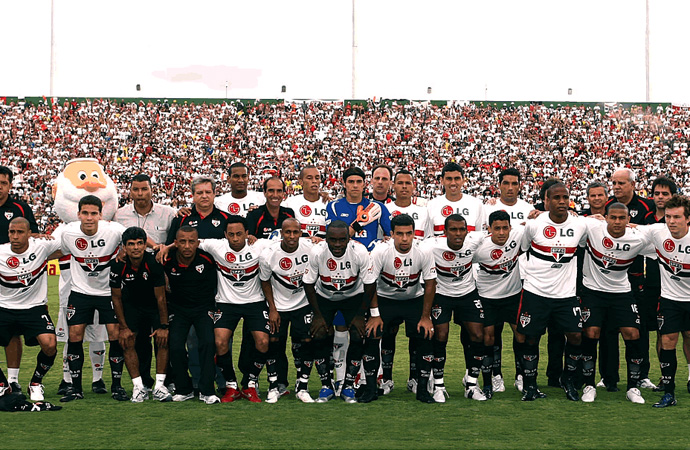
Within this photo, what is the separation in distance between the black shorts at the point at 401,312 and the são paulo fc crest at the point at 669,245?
238cm

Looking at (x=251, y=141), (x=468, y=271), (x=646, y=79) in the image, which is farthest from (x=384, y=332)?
(x=646, y=79)

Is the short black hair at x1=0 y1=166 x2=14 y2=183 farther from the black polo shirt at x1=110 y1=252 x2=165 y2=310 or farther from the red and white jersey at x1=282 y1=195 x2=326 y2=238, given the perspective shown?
the red and white jersey at x1=282 y1=195 x2=326 y2=238

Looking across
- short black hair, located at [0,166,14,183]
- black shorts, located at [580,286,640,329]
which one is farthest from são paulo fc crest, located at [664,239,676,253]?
short black hair, located at [0,166,14,183]

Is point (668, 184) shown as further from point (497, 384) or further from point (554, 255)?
point (497, 384)

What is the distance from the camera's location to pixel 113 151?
34406 mm

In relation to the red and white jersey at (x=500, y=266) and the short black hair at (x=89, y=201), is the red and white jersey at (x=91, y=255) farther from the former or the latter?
the red and white jersey at (x=500, y=266)

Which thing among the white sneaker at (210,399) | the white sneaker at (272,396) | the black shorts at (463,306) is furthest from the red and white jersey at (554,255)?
the white sneaker at (210,399)

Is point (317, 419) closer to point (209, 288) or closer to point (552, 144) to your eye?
point (209, 288)

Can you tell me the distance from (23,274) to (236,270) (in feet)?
6.54

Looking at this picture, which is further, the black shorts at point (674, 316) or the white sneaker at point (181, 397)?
the white sneaker at point (181, 397)

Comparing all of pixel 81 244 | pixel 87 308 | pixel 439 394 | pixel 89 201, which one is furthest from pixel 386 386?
pixel 89 201

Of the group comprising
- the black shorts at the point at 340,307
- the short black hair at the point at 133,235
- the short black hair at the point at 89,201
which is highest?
the short black hair at the point at 89,201

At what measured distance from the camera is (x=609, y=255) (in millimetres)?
7867

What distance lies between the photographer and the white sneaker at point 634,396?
305 inches
